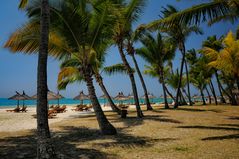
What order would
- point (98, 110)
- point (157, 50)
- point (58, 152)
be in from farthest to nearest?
1. point (157, 50)
2. point (98, 110)
3. point (58, 152)

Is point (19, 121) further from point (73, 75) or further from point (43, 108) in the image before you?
point (43, 108)

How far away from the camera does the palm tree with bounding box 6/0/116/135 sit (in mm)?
8930

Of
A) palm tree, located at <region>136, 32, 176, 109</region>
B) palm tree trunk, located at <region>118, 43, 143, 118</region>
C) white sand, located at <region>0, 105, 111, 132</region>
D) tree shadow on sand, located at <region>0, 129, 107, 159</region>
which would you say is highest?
palm tree, located at <region>136, 32, 176, 109</region>

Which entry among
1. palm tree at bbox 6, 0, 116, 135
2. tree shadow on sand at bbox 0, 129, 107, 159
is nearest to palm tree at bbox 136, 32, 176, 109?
→ palm tree at bbox 6, 0, 116, 135

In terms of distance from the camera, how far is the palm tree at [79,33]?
352 inches

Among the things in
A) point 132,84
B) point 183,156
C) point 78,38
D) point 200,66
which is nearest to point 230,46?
point 132,84

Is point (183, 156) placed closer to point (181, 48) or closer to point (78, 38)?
point (78, 38)

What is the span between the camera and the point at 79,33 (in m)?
9.48

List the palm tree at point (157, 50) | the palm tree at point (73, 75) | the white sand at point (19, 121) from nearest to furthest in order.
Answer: the palm tree at point (73, 75) → the white sand at point (19, 121) → the palm tree at point (157, 50)

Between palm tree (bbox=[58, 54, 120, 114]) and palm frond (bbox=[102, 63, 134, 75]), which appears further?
palm frond (bbox=[102, 63, 134, 75])

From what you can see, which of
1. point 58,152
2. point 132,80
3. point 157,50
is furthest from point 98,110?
point 157,50

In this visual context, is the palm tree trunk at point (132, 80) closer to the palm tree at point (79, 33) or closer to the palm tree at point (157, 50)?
the palm tree at point (79, 33)

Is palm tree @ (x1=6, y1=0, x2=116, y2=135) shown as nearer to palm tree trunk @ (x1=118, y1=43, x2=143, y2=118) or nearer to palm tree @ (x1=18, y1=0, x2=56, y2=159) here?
palm tree @ (x1=18, y1=0, x2=56, y2=159)

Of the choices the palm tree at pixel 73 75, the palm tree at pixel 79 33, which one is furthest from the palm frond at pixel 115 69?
the palm tree at pixel 79 33
